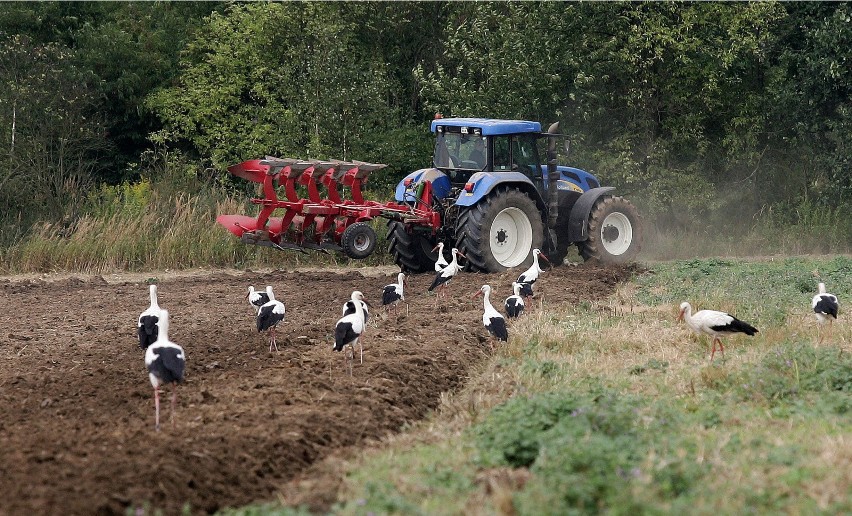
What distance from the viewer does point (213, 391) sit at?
9.52m

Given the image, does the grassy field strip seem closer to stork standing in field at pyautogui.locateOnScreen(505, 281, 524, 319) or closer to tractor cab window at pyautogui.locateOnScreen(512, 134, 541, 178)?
stork standing in field at pyautogui.locateOnScreen(505, 281, 524, 319)

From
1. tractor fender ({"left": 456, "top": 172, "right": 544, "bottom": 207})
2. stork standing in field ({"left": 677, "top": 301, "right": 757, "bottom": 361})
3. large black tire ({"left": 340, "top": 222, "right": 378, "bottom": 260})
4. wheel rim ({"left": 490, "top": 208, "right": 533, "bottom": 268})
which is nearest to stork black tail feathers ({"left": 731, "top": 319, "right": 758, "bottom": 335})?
stork standing in field ({"left": 677, "top": 301, "right": 757, "bottom": 361})

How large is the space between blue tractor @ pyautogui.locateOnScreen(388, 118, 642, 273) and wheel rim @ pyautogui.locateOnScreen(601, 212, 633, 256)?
0.02 metres

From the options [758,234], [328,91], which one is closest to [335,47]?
[328,91]

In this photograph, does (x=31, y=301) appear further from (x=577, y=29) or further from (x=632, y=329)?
(x=577, y=29)

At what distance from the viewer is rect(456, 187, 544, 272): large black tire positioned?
695 inches

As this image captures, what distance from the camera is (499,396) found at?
30.4 feet

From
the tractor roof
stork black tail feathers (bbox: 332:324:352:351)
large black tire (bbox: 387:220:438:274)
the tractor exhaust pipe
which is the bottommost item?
large black tire (bbox: 387:220:438:274)

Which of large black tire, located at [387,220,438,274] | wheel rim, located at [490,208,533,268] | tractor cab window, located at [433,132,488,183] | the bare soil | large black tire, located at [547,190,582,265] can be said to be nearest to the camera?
the bare soil

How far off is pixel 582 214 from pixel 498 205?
215 centimetres

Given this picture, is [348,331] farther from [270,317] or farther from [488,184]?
[488,184]

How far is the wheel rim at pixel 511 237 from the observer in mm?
18438

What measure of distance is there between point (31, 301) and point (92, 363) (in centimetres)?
577

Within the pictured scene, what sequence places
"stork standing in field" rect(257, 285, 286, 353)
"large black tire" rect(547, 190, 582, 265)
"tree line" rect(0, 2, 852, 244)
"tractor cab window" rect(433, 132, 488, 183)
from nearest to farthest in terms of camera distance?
"stork standing in field" rect(257, 285, 286, 353)
"tractor cab window" rect(433, 132, 488, 183)
"large black tire" rect(547, 190, 582, 265)
"tree line" rect(0, 2, 852, 244)
